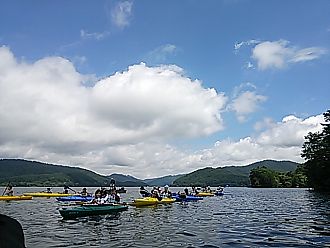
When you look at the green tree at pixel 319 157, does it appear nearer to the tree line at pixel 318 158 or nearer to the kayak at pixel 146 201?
the tree line at pixel 318 158

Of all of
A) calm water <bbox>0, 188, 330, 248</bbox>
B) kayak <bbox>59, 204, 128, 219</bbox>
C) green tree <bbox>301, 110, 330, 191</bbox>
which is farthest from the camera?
green tree <bbox>301, 110, 330, 191</bbox>

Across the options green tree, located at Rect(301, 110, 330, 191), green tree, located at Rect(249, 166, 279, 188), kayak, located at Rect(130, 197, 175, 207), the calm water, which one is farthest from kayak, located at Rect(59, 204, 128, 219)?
green tree, located at Rect(249, 166, 279, 188)

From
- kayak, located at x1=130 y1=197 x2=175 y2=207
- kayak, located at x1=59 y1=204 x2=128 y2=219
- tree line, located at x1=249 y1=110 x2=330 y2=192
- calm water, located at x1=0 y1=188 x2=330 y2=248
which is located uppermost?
tree line, located at x1=249 y1=110 x2=330 y2=192

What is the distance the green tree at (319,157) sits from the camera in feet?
318

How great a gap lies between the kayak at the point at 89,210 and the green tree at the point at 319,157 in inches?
2618

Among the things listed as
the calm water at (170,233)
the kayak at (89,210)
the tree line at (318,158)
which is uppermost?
the tree line at (318,158)

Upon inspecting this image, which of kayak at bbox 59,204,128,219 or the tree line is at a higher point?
the tree line

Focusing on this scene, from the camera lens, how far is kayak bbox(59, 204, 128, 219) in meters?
36.4

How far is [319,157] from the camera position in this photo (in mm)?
99875

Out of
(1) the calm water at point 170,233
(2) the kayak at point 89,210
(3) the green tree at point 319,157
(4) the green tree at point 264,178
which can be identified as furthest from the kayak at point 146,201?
(4) the green tree at point 264,178

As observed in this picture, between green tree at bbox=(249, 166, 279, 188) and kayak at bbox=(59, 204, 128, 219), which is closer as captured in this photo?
kayak at bbox=(59, 204, 128, 219)

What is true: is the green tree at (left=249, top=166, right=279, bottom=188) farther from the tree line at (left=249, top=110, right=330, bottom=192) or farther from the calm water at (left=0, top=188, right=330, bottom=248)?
the calm water at (left=0, top=188, right=330, bottom=248)

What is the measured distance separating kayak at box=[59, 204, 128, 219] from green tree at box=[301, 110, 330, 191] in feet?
218

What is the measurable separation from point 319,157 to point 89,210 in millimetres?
75409
